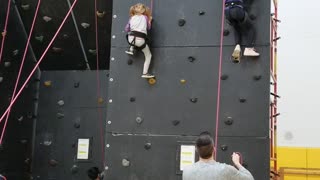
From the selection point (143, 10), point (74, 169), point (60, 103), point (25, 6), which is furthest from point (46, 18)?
point (74, 169)

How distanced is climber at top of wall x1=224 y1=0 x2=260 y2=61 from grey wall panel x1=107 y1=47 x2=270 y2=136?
98mm

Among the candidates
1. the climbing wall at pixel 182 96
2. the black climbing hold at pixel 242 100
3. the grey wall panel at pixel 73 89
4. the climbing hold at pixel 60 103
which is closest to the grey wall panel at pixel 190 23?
the climbing wall at pixel 182 96

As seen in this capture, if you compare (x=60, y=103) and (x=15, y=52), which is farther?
(x=60, y=103)

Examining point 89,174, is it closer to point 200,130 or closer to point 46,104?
point 46,104

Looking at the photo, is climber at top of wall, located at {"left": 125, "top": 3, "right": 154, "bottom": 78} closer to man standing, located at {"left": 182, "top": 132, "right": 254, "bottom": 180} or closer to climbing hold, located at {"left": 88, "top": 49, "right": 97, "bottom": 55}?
climbing hold, located at {"left": 88, "top": 49, "right": 97, "bottom": 55}

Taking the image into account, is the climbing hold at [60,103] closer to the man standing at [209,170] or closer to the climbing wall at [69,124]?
the climbing wall at [69,124]

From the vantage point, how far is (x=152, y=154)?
4.50 metres

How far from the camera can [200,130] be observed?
440 cm

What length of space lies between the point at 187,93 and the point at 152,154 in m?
0.67

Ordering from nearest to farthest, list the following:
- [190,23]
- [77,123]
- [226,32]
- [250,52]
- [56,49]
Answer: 1. [250,52]
2. [226,32]
3. [190,23]
4. [77,123]
5. [56,49]

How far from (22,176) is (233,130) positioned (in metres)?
2.82

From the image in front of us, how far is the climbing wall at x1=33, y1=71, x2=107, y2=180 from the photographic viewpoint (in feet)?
18.9

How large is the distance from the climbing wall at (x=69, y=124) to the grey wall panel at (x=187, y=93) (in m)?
1.17

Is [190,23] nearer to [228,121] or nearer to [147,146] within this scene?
[228,121]
